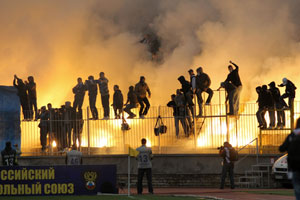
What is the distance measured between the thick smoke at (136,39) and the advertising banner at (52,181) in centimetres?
2015

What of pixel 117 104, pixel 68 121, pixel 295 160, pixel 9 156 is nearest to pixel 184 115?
pixel 117 104

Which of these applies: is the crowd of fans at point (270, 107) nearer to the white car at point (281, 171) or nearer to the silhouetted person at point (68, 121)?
the white car at point (281, 171)

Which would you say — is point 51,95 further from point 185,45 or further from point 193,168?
point 193,168

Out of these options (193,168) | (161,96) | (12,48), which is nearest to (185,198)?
(193,168)

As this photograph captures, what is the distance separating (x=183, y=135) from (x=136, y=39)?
62.7 feet

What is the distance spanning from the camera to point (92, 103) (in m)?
34.3

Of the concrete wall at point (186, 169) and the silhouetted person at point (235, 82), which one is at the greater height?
the silhouetted person at point (235, 82)

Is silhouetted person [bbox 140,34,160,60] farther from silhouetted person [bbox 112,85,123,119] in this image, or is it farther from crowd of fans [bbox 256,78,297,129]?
crowd of fans [bbox 256,78,297,129]

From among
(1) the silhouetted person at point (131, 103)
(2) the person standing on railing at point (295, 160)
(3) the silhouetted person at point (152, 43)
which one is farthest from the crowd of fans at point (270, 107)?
(3) the silhouetted person at point (152, 43)

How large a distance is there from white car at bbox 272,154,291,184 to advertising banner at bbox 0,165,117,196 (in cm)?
682

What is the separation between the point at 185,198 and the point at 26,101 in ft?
44.4

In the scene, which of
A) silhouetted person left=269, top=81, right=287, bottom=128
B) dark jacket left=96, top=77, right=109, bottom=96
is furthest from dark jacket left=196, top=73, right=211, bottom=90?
dark jacket left=96, top=77, right=109, bottom=96

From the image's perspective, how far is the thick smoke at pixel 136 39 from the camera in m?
45.6

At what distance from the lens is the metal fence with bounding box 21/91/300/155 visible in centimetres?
3234
